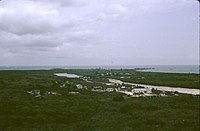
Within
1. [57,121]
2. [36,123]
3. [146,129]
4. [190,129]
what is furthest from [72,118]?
[190,129]

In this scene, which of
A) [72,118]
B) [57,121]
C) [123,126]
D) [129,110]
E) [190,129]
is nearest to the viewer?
[190,129]

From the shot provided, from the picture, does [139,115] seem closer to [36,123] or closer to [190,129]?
[190,129]

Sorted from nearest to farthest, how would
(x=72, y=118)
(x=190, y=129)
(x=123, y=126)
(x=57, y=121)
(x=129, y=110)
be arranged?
(x=190, y=129)
(x=123, y=126)
(x=57, y=121)
(x=72, y=118)
(x=129, y=110)

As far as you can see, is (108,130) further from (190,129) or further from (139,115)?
(139,115)

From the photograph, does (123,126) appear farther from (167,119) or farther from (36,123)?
(36,123)

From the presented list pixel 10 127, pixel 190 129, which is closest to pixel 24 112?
pixel 10 127

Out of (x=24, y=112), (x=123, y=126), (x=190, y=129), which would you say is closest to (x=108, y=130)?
(x=123, y=126)

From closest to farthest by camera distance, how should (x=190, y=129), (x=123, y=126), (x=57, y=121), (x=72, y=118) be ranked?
1. (x=190, y=129)
2. (x=123, y=126)
3. (x=57, y=121)
4. (x=72, y=118)

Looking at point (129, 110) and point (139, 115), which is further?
point (129, 110)

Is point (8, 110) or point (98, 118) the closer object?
point (98, 118)
